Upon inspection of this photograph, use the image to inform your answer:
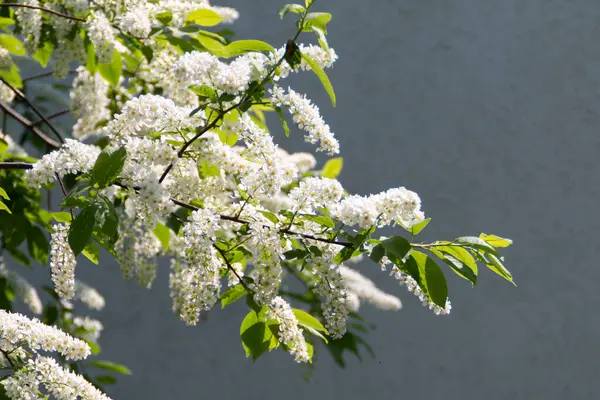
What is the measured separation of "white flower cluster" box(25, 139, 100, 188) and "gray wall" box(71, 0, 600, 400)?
194 centimetres

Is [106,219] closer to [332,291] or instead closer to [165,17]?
[332,291]

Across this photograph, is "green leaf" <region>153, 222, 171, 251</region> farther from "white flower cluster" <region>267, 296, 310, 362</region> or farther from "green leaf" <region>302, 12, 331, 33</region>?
"green leaf" <region>302, 12, 331, 33</region>

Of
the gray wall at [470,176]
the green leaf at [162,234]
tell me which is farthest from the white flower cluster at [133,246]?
the gray wall at [470,176]

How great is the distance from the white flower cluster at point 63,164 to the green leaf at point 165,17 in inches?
21.2

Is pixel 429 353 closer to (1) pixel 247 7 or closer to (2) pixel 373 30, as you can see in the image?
(2) pixel 373 30

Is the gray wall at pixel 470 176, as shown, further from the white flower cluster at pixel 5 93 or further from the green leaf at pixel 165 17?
the green leaf at pixel 165 17

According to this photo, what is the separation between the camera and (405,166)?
10.7 feet

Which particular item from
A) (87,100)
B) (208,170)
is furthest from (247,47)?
(87,100)

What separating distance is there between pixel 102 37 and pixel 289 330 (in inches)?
24.3

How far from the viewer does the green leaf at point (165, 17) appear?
1.66 m

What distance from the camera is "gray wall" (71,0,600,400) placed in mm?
3176

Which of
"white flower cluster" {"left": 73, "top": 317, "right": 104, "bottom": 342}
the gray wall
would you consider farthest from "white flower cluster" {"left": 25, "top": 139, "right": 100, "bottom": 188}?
the gray wall

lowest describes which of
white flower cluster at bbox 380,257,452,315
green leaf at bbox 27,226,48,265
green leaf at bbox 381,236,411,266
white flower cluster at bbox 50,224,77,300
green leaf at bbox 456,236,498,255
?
green leaf at bbox 27,226,48,265

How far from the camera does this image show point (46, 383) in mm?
1232
